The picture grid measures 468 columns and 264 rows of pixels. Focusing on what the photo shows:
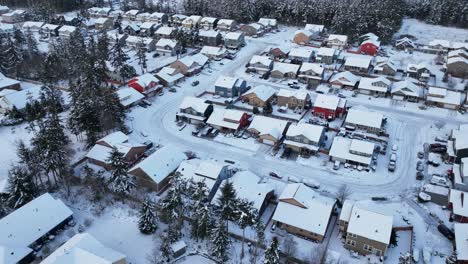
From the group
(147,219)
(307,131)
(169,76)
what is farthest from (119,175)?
(169,76)

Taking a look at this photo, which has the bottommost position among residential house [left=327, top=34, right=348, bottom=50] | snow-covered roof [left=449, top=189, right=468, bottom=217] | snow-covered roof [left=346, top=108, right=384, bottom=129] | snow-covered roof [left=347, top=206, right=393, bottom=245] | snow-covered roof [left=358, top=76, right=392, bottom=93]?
snow-covered roof [left=449, top=189, right=468, bottom=217]

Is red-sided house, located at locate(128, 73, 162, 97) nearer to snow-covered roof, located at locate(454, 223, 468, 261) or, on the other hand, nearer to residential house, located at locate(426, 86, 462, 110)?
residential house, located at locate(426, 86, 462, 110)

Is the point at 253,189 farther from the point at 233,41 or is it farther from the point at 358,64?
the point at 233,41

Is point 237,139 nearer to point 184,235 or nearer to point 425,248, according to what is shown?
point 184,235

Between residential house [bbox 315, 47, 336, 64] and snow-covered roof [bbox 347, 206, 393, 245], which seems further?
residential house [bbox 315, 47, 336, 64]

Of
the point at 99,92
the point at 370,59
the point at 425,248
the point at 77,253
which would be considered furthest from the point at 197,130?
the point at 370,59

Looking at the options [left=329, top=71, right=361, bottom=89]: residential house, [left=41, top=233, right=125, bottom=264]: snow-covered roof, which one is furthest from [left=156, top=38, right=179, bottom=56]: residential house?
[left=41, top=233, right=125, bottom=264]: snow-covered roof

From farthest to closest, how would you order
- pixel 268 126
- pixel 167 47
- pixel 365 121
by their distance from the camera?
pixel 167 47 < pixel 365 121 < pixel 268 126
